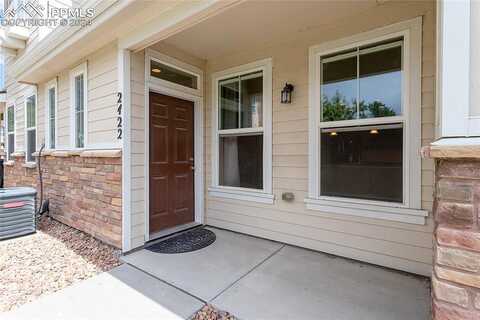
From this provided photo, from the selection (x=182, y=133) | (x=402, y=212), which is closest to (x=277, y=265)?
(x=402, y=212)

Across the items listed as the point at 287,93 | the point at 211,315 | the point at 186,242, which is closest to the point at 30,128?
the point at 186,242

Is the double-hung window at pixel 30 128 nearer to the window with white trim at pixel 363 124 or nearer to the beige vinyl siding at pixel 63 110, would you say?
the beige vinyl siding at pixel 63 110

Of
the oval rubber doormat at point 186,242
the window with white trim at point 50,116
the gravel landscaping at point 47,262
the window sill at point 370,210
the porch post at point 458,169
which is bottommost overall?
the gravel landscaping at point 47,262

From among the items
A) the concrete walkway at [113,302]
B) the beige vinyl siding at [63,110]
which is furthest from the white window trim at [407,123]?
the beige vinyl siding at [63,110]

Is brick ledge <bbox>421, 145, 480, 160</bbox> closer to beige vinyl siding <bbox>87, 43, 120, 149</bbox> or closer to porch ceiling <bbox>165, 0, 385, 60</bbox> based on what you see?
porch ceiling <bbox>165, 0, 385, 60</bbox>

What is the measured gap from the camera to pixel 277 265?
102 inches

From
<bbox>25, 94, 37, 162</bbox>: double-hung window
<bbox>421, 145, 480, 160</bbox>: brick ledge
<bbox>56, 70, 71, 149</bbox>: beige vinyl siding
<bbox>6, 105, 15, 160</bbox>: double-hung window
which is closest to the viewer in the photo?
<bbox>421, 145, 480, 160</bbox>: brick ledge

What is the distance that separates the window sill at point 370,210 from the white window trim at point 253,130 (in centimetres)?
64

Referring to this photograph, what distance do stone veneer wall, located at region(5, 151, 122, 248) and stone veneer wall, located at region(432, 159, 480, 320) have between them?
2.98m

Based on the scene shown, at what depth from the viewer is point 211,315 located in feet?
5.98

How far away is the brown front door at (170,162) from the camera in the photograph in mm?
3363

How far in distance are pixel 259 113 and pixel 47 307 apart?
3000mm

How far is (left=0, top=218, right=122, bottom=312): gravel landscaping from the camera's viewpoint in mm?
2160

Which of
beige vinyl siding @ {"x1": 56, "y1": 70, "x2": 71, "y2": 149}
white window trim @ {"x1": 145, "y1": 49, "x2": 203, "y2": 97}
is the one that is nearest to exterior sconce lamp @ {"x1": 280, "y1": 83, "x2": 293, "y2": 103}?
white window trim @ {"x1": 145, "y1": 49, "x2": 203, "y2": 97}
